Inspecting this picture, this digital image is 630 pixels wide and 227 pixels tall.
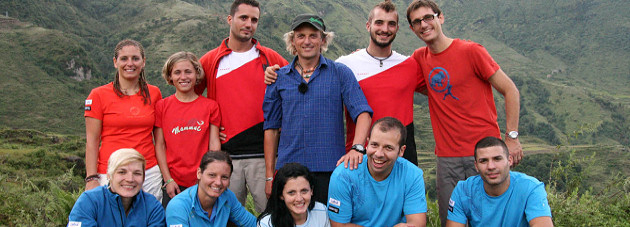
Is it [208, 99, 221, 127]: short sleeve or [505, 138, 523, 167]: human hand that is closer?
[505, 138, 523, 167]: human hand

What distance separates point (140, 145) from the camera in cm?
501

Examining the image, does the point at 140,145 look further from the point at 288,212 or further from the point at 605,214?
the point at 605,214

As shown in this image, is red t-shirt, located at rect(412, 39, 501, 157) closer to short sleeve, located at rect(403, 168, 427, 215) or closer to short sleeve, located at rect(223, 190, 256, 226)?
short sleeve, located at rect(403, 168, 427, 215)

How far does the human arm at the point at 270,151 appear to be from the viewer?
5.03m

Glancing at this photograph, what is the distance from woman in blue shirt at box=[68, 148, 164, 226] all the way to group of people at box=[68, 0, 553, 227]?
0.01 m

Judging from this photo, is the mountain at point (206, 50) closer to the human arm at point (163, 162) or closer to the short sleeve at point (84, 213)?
the human arm at point (163, 162)

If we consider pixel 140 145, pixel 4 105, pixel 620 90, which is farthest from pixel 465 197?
pixel 620 90

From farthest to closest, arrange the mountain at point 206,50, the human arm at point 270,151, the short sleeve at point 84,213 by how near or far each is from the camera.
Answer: the mountain at point 206,50
the human arm at point 270,151
the short sleeve at point 84,213

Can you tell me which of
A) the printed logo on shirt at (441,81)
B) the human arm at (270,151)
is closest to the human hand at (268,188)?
the human arm at (270,151)

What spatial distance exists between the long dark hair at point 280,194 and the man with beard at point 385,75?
2.68 ft

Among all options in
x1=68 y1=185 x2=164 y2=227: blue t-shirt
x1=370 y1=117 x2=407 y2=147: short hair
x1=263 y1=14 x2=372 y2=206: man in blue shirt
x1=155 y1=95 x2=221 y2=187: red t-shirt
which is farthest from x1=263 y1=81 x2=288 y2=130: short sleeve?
x1=68 y1=185 x2=164 y2=227: blue t-shirt

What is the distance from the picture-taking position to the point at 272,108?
4.93 m

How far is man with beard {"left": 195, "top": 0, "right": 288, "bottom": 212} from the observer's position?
209 inches

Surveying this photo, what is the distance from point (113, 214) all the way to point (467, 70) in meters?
4.02
